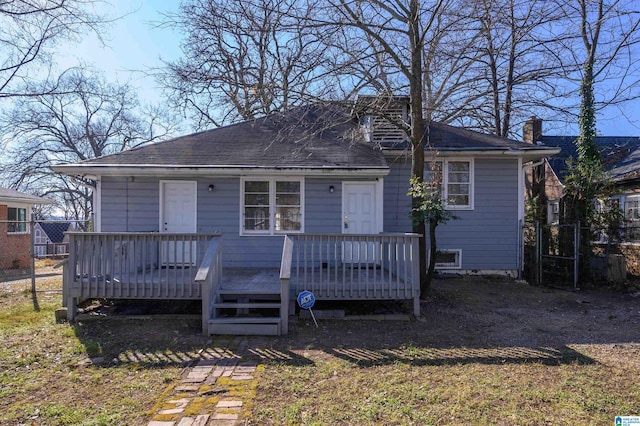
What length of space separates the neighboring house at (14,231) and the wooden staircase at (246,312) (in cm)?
1519

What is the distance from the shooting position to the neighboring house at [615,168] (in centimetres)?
1166

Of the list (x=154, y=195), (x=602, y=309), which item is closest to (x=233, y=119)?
(x=154, y=195)

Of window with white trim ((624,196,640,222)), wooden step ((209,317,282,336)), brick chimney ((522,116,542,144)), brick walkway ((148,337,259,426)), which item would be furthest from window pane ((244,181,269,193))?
window with white trim ((624,196,640,222))

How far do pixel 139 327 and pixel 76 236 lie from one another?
182cm

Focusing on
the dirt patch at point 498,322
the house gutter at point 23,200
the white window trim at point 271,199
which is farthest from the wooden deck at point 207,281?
the house gutter at point 23,200

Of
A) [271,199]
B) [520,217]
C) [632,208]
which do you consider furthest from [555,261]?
[271,199]

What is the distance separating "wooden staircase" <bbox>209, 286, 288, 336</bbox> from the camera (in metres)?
5.44

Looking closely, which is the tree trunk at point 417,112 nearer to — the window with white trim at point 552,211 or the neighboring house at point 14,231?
the window with white trim at point 552,211

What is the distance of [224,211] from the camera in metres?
8.49

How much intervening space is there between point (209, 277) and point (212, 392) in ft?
7.32

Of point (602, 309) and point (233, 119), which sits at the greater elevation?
point (233, 119)

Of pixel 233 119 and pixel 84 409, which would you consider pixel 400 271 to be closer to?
pixel 84 409

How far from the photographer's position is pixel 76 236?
602 cm

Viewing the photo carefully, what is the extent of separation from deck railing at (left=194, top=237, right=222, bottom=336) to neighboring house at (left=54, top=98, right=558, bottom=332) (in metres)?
1.24
